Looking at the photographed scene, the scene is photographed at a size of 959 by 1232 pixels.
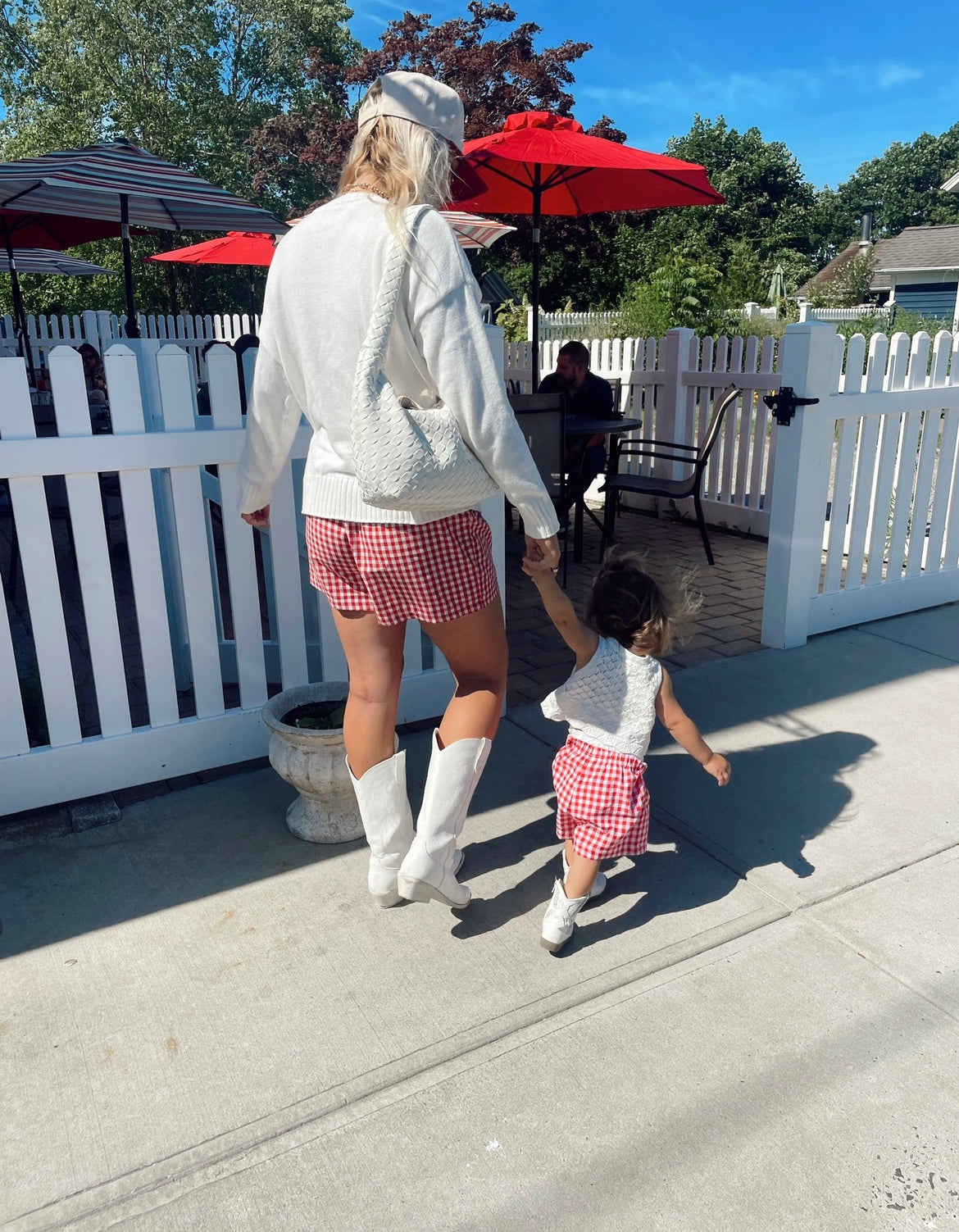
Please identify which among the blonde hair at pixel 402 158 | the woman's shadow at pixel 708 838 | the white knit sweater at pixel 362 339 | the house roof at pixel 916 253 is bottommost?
the woman's shadow at pixel 708 838

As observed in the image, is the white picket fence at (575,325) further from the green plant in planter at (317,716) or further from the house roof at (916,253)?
the green plant in planter at (317,716)

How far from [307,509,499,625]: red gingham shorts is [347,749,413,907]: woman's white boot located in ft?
1.27

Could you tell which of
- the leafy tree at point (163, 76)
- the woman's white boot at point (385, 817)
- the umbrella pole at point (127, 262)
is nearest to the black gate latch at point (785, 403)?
the woman's white boot at point (385, 817)

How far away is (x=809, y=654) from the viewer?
420 cm

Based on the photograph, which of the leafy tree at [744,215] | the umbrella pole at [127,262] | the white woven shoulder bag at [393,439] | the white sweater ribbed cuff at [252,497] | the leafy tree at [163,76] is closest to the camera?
the white woven shoulder bag at [393,439]

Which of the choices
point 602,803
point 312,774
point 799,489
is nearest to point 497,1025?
point 602,803

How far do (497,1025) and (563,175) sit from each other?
611 cm

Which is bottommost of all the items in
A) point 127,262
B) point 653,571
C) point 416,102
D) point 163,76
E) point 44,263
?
point 653,571

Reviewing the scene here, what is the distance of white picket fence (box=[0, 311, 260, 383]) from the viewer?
14922 millimetres

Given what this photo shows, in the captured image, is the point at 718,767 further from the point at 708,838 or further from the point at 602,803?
the point at 708,838

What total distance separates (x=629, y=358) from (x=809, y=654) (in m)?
3.92

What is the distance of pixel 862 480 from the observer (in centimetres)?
436

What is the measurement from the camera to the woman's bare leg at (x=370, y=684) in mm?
2145

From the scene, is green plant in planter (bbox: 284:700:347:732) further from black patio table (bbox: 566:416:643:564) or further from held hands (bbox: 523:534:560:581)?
black patio table (bbox: 566:416:643:564)
